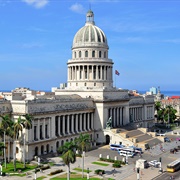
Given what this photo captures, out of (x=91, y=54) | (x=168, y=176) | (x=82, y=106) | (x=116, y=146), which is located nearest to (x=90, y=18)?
(x=91, y=54)

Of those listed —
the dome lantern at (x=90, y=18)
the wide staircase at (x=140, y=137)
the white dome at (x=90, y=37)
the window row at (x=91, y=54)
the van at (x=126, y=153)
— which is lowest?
the van at (x=126, y=153)

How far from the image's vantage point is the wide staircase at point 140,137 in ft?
335

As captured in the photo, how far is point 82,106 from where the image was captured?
106375 mm

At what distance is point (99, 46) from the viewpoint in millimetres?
125562

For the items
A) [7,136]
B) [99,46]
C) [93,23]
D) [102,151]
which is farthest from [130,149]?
[93,23]

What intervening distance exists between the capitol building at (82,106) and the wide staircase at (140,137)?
248 centimetres

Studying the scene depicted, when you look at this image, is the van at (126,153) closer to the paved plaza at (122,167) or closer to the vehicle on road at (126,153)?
the vehicle on road at (126,153)

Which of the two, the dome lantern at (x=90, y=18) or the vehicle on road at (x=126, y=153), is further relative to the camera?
the dome lantern at (x=90, y=18)

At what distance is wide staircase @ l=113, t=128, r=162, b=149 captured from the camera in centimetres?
10225

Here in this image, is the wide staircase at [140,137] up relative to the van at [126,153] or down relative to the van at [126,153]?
up

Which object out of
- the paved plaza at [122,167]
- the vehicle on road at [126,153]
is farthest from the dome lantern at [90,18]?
the vehicle on road at [126,153]

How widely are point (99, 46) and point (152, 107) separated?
5106 cm

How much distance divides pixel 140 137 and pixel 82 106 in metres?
23.2

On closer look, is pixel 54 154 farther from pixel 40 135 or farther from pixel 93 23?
pixel 93 23
